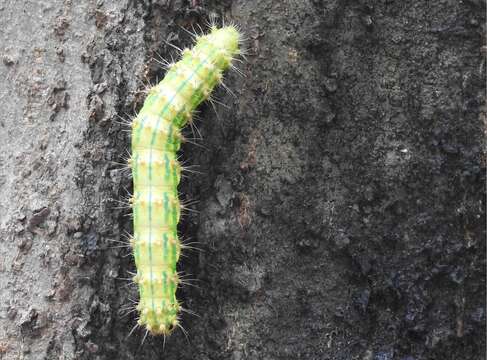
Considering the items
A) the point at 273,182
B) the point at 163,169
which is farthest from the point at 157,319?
the point at 273,182

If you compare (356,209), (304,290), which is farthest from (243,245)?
(356,209)

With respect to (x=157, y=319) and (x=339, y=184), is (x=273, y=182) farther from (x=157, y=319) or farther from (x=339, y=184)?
(x=157, y=319)

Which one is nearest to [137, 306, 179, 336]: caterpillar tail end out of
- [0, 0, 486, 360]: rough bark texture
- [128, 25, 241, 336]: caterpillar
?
[128, 25, 241, 336]: caterpillar

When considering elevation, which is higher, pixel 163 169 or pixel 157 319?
pixel 163 169

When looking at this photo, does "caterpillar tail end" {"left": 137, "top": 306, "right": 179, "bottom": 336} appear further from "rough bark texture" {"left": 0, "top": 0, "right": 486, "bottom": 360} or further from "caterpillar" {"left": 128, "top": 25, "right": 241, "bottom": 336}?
"rough bark texture" {"left": 0, "top": 0, "right": 486, "bottom": 360}

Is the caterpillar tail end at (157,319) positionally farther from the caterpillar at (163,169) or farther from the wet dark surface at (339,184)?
the wet dark surface at (339,184)
